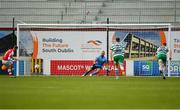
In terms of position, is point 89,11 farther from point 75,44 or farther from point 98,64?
point 98,64

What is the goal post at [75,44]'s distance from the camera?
88.0 feet

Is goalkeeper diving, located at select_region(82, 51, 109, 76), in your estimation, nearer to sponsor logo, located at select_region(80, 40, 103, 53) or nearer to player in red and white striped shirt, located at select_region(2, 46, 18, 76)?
sponsor logo, located at select_region(80, 40, 103, 53)

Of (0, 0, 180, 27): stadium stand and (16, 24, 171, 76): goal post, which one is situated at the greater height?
(0, 0, 180, 27): stadium stand

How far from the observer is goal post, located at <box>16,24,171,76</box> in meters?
26.8

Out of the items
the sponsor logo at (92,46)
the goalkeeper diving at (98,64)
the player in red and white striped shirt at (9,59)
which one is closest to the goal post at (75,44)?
the sponsor logo at (92,46)

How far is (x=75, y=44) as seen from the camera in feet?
89.2

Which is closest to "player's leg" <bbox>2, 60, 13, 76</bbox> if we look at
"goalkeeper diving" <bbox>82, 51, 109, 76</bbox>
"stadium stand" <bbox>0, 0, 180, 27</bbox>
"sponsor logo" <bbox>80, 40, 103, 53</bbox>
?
"goalkeeper diving" <bbox>82, 51, 109, 76</bbox>

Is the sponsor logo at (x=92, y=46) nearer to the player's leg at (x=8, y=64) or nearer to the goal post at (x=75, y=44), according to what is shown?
the goal post at (x=75, y=44)

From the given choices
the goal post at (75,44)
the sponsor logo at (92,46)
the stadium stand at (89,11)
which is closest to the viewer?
the goal post at (75,44)

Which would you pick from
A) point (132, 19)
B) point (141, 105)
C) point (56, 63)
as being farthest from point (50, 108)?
point (132, 19)

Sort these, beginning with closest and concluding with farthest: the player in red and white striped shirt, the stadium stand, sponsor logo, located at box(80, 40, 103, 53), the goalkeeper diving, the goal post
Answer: the player in red and white striped shirt
the goalkeeper diving
the goal post
sponsor logo, located at box(80, 40, 103, 53)
the stadium stand

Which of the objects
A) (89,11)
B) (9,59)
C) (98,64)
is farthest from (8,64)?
(89,11)

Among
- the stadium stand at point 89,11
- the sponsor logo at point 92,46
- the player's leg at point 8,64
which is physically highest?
the stadium stand at point 89,11

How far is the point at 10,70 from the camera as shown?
24266 millimetres
